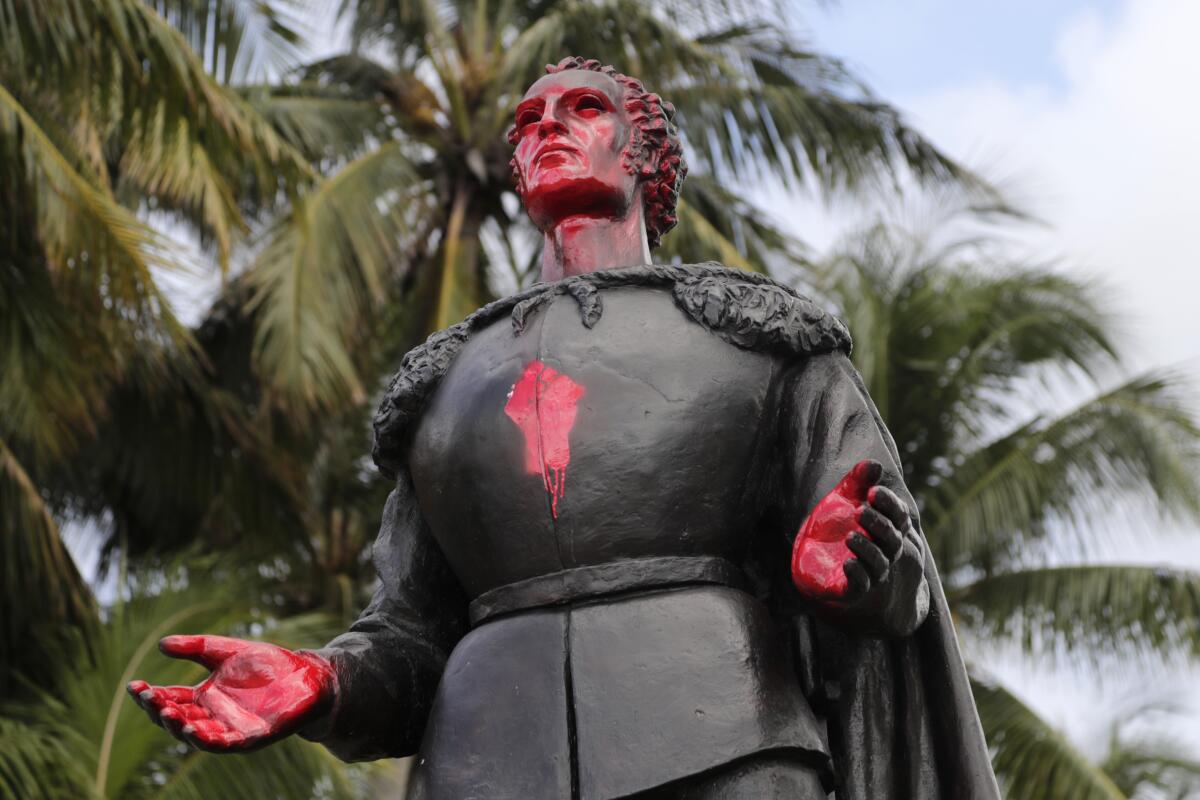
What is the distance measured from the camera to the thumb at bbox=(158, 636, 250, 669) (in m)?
3.61

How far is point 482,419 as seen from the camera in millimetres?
4066

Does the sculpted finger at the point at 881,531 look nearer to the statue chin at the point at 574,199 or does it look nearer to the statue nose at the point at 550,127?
the statue chin at the point at 574,199

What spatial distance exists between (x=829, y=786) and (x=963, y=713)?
31 centimetres

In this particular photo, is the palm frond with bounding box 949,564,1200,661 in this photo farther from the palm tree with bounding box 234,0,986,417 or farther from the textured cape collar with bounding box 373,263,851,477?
the textured cape collar with bounding box 373,263,851,477

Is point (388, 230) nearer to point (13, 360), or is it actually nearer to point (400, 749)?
point (13, 360)

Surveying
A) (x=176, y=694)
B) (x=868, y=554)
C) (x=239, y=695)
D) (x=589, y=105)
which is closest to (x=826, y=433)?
(x=868, y=554)

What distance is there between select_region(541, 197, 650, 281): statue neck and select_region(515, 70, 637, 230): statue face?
0.07 feet

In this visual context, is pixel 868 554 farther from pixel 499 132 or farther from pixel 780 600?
pixel 499 132

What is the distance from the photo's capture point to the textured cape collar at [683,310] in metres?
4.05

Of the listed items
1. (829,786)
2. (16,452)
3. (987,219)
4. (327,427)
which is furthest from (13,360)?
(987,219)

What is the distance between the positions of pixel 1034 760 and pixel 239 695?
11403 millimetres

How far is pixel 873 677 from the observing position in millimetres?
3932

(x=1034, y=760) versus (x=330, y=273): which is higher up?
(x=330, y=273)

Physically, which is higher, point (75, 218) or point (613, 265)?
point (75, 218)
